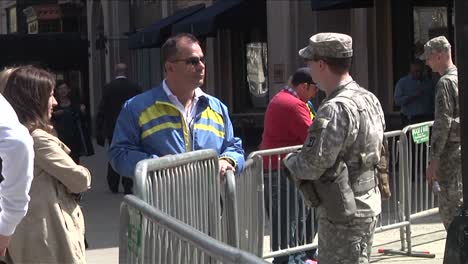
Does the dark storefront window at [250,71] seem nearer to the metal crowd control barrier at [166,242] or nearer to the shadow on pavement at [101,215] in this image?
the shadow on pavement at [101,215]

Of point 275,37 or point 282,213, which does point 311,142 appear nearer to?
point 282,213

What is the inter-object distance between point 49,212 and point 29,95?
0.62 m

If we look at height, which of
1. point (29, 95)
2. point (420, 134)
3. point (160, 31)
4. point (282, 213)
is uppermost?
point (160, 31)

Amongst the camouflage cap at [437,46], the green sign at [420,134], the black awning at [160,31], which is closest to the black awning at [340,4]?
the green sign at [420,134]

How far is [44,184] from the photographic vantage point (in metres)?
5.32

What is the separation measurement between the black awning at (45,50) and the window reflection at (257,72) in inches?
250

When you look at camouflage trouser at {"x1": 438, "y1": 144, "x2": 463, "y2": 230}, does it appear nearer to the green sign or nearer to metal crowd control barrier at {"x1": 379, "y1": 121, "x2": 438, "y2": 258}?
metal crowd control barrier at {"x1": 379, "y1": 121, "x2": 438, "y2": 258}

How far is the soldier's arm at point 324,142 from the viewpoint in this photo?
5.18m

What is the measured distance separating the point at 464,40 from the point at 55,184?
2.45m

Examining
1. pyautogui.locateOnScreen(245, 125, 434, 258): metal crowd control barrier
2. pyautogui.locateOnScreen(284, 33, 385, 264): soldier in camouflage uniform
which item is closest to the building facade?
pyautogui.locateOnScreen(245, 125, 434, 258): metal crowd control barrier

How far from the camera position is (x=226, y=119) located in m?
5.81

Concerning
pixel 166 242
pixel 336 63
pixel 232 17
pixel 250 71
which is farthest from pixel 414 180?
pixel 250 71

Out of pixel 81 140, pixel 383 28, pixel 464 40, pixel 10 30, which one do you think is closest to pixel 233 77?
pixel 383 28

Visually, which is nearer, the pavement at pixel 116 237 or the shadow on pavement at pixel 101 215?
the pavement at pixel 116 237
